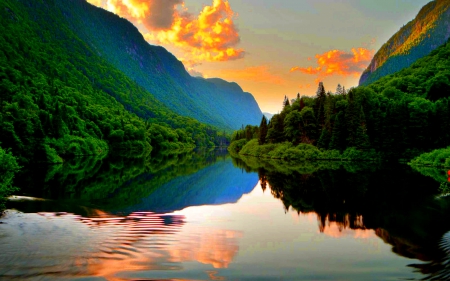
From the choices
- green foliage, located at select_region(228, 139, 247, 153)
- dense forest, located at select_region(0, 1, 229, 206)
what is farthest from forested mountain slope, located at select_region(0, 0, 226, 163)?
green foliage, located at select_region(228, 139, 247, 153)

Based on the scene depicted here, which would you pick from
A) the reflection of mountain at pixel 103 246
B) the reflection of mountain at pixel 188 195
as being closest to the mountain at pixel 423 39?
the reflection of mountain at pixel 188 195

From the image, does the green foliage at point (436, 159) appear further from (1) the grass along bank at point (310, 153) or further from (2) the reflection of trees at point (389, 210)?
(2) the reflection of trees at point (389, 210)

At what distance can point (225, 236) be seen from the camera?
1609 centimetres

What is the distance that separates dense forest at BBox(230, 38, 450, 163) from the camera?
3014 inches

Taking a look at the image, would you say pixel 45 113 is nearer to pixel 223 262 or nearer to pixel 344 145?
pixel 344 145

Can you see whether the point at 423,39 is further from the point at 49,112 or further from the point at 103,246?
the point at 103,246

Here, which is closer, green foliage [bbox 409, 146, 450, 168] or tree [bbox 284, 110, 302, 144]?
green foliage [bbox 409, 146, 450, 168]

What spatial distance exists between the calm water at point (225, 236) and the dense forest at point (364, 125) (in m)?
53.3

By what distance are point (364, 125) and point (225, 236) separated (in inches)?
2813

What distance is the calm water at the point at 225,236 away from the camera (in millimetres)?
11328

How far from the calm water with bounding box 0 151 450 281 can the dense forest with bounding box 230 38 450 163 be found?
53338 millimetres

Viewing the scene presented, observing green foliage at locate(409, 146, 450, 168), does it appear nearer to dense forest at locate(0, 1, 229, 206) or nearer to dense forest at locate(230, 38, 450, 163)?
dense forest at locate(230, 38, 450, 163)

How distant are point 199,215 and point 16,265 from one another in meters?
10.9

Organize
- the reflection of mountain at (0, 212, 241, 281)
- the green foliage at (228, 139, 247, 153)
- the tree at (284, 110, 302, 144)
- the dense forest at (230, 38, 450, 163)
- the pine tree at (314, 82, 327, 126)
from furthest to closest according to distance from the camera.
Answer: the green foliage at (228, 139, 247, 153) → the tree at (284, 110, 302, 144) → the pine tree at (314, 82, 327, 126) → the dense forest at (230, 38, 450, 163) → the reflection of mountain at (0, 212, 241, 281)
